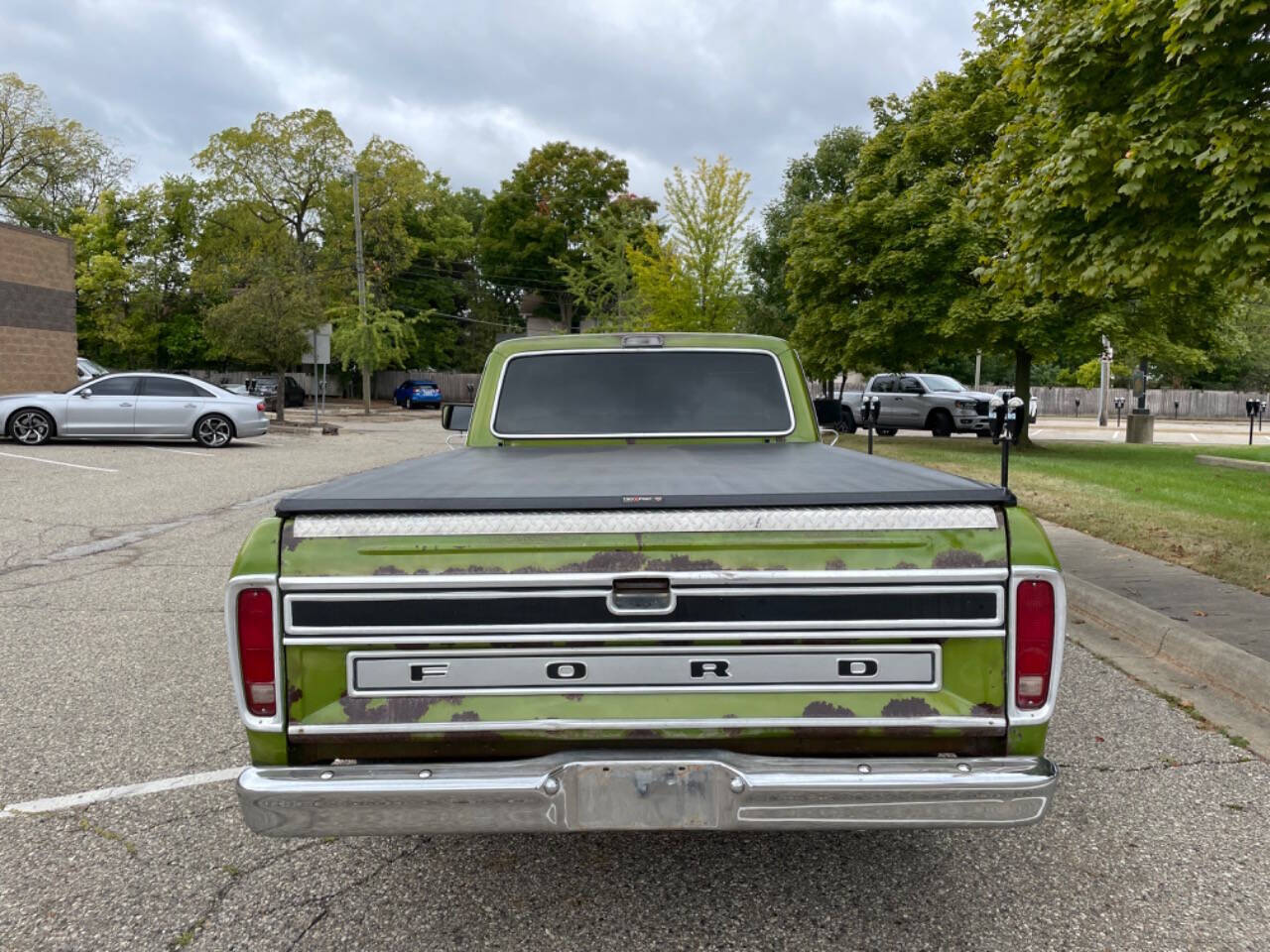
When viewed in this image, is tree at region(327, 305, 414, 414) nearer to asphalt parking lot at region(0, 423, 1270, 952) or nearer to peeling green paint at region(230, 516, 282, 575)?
asphalt parking lot at region(0, 423, 1270, 952)

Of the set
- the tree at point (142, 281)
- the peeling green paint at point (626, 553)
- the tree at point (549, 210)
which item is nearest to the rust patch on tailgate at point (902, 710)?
the peeling green paint at point (626, 553)

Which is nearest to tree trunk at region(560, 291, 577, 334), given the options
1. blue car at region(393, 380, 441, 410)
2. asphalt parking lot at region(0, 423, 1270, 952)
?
blue car at region(393, 380, 441, 410)

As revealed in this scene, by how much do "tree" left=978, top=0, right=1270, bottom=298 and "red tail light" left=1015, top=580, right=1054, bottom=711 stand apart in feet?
15.4

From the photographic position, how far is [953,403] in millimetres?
26625

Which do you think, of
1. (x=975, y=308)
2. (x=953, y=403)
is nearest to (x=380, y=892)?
(x=975, y=308)

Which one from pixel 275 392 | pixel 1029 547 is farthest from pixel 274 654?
pixel 275 392

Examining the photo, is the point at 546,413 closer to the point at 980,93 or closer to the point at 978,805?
the point at 978,805

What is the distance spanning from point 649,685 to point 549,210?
6448 centimetres

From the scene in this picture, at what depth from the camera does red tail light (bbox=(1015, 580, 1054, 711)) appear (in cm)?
240

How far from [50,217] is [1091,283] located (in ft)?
197

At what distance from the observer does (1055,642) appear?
2.41m

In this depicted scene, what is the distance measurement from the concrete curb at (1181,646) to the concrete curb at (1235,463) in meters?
11.9

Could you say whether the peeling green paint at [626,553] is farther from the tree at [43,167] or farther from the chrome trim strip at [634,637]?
the tree at [43,167]

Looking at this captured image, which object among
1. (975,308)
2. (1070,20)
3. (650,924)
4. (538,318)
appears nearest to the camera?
(650,924)
